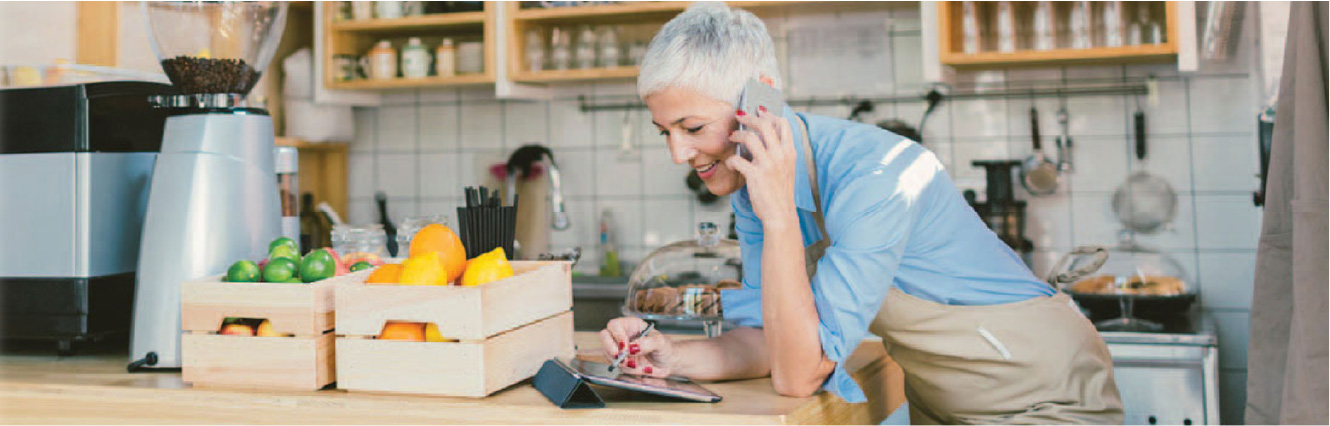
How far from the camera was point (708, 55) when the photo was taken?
1213 mm

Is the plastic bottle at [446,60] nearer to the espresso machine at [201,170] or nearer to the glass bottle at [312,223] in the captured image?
the glass bottle at [312,223]

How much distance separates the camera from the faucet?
139 inches

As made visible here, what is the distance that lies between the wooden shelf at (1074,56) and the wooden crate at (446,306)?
6.63ft

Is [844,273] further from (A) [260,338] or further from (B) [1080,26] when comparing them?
(B) [1080,26]

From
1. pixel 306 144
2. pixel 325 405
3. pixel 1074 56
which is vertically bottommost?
pixel 325 405

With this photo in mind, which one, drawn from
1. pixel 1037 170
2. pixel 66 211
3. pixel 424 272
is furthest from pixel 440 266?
pixel 1037 170

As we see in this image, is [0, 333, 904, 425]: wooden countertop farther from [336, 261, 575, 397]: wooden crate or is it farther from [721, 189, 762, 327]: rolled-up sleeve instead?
[721, 189, 762, 327]: rolled-up sleeve

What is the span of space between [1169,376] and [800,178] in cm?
163

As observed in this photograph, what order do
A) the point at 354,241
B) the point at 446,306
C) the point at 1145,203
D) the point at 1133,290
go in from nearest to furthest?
the point at 446,306 → the point at 354,241 → the point at 1133,290 → the point at 1145,203

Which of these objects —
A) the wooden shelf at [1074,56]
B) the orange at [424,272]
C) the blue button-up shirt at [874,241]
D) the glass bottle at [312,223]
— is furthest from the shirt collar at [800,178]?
the glass bottle at [312,223]

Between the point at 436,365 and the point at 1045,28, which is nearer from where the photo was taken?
the point at 436,365

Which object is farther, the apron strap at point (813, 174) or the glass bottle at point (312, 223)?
the glass bottle at point (312, 223)

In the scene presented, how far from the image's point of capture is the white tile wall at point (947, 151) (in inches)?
121

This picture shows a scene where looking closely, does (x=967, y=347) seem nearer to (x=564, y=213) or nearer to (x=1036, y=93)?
(x=1036, y=93)
